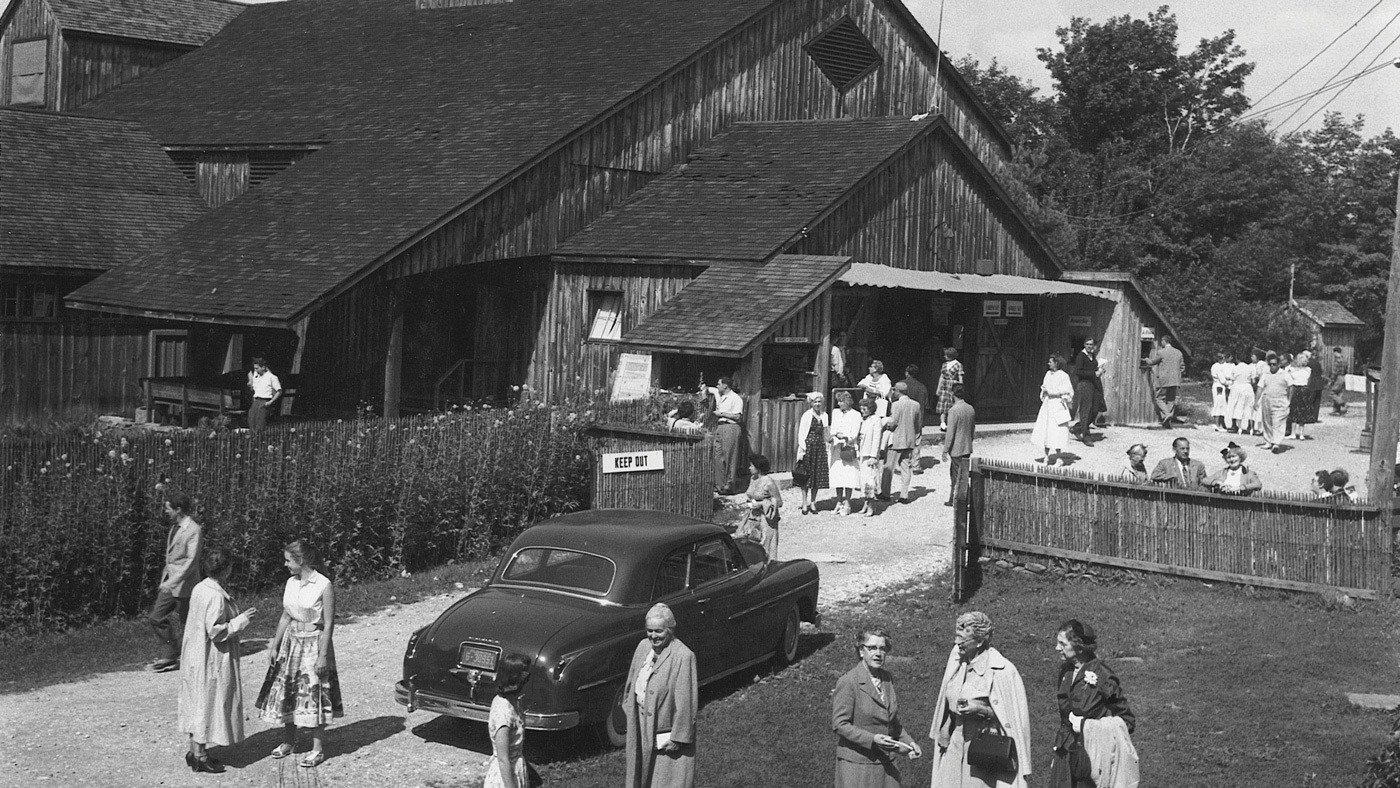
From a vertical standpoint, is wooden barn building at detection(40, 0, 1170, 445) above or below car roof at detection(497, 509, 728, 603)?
above

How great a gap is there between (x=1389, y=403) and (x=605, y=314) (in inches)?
536

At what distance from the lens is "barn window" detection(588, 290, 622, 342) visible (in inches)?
1024

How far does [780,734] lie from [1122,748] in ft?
13.0

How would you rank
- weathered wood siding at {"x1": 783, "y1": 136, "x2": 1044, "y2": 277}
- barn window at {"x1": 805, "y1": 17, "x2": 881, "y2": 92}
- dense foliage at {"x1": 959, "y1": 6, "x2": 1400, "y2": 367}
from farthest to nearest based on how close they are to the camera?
dense foliage at {"x1": 959, "y1": 6, "x2": 1400, "y2": 367} → barn window at {"x1": 805, "y1": 17, "x2": 881, "y2": 92} → weathered wood siding at {"x1": 783, "y1": 136, "x2": 1044, "y2": 277}

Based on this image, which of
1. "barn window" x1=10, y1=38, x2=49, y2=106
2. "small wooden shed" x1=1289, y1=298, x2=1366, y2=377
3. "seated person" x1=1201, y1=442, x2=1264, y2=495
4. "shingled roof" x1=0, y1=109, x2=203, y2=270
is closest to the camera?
"seated person" x1=1201, y1=442, x2=1264, y2=495

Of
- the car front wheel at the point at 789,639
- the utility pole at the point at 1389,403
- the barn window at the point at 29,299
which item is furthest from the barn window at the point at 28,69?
the utility pole at the point at 1389,403

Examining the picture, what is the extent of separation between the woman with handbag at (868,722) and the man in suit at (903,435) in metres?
11.7

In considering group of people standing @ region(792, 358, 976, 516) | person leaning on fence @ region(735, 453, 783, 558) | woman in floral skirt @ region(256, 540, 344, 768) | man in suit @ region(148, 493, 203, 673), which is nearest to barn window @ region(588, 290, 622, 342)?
group of people standing @ region(792, 358, 976, 516)

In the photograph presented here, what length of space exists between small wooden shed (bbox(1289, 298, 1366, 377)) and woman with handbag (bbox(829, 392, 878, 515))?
3257 centimetres

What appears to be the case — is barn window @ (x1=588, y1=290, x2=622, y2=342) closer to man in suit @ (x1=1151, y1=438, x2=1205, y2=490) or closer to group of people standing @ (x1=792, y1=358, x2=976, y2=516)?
group of people standing @ (x1=792, y1=358, x2=976, y2=516)

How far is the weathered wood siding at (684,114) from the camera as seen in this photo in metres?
24.9

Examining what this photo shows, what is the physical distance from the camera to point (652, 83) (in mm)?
27578

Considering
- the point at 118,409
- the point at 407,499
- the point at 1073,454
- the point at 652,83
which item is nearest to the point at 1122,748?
the point at 407,499

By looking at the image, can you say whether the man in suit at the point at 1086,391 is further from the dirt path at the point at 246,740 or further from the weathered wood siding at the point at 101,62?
the weathered wood siding at the point at 101,62
